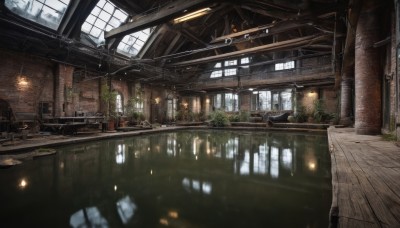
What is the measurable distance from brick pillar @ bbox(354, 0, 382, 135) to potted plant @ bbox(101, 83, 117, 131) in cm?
1183

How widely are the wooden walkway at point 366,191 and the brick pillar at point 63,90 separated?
1314 cm

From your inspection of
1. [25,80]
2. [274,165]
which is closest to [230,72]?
[25,80]

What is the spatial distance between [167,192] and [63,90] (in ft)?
37.6

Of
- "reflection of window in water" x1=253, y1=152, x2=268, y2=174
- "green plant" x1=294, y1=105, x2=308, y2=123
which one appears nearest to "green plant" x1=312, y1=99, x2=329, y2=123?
"green plant" x1=294, y1=105, x2=308, y2=123

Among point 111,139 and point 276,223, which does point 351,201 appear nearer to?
point 276,223

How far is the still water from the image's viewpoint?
8.58ft

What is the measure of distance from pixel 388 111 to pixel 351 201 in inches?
240

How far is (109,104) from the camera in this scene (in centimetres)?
1492

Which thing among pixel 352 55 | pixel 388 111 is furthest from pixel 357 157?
pixel 352 55

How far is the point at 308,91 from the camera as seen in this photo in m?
19.2

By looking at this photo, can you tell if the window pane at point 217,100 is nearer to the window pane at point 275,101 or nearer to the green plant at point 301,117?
the window pane at point 275,101

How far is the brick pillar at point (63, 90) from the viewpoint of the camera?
11.7m

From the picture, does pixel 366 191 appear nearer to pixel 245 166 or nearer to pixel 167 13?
pixel 245 166

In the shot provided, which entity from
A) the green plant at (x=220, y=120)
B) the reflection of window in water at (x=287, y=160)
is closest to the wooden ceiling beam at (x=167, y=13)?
the reflection of window in water at (x=287, y=160)
